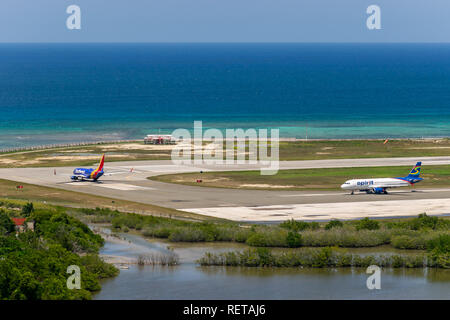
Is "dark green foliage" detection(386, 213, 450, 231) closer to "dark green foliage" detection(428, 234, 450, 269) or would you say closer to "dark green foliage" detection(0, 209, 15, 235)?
"dark green foliage" detection(428, 234, 450, 269)

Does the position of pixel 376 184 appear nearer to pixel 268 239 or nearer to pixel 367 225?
pixel 367 225

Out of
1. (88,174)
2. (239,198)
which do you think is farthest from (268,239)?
Result: (88,174)

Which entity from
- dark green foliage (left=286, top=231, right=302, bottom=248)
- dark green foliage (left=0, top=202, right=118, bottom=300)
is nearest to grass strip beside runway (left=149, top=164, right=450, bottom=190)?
dark green foliage (left=286, top=231, right=302, bottom=248)

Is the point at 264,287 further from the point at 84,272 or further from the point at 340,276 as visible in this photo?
the point at 84,272

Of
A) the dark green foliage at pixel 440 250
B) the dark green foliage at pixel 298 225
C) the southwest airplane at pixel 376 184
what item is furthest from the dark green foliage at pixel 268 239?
the southwest airplane at pixel 376 184

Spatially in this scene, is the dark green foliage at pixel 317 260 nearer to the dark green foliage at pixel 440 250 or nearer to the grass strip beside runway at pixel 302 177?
the dark green foliage at pixel 440 250
